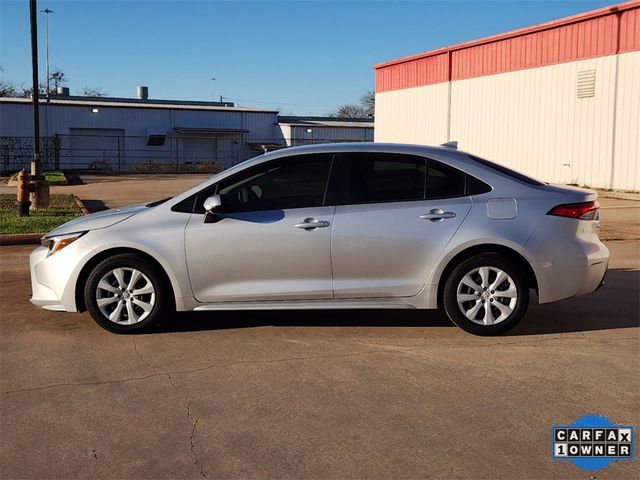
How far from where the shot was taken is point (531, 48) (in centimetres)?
2661

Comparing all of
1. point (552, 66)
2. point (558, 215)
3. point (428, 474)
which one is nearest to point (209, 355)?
point (428, 474)

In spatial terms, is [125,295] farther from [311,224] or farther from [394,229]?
[394,229]

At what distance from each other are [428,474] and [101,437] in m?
1.85

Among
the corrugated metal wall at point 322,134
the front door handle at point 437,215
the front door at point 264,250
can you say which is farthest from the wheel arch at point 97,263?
the corrugated metal wall at point 322,134

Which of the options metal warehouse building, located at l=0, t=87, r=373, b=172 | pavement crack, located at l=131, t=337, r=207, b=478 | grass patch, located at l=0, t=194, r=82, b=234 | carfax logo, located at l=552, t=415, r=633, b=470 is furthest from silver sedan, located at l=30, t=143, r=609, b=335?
metal warehouse building, located at l=0, t=87, r=373, b=172

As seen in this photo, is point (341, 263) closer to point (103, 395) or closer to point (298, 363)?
point (298, 363)

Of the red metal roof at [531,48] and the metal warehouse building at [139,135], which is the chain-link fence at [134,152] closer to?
the metal warehouse building at [139,135]

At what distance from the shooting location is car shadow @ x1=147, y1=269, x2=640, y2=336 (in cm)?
668

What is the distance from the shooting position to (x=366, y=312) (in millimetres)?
7230

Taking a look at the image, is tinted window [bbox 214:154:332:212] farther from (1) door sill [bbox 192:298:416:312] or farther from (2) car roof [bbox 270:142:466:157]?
(1) door sill [bbox 192:298:416:312]

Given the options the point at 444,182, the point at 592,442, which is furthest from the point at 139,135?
the point at 592,442

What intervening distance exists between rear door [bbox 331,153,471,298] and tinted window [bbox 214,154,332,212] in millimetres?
245

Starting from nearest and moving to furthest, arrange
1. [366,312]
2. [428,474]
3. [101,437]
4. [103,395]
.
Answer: [428,474] → [101,437] → [103,395] → [366,312]

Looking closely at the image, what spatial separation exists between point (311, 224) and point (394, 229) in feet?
2.26
